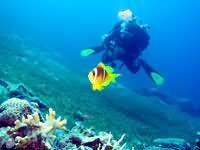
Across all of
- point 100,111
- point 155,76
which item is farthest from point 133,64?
point 100,111

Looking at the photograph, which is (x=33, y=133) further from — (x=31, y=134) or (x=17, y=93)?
(x=17, y=93)

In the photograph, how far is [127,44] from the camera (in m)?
9.59

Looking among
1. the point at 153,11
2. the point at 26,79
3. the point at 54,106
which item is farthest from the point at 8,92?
the point at 153,11

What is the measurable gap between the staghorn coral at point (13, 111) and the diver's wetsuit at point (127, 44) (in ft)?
19.4

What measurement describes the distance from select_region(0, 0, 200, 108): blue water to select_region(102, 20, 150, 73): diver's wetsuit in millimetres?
18909

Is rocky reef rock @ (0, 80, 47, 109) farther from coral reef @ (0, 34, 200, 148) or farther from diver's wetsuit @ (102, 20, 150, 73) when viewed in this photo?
diver's wetsuit @ (102, 20, 150, 73)

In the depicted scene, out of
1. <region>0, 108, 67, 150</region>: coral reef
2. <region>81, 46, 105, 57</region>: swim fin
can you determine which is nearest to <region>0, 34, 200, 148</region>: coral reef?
<region>81, 46, 105, 57</region>: swim fin

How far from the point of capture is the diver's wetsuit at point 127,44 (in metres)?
9.59

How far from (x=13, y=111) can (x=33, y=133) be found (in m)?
0.81

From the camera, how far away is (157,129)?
1098cm

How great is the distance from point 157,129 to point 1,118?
802 centimetres

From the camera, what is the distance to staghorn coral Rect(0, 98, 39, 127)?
379 centimetres

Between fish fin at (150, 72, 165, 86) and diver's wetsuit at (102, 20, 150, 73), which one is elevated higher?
diver's wetsuit at (102, 20, 150, 73)

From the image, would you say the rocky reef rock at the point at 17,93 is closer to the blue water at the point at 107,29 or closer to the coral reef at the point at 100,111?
the coral reef at the point at 100,111
